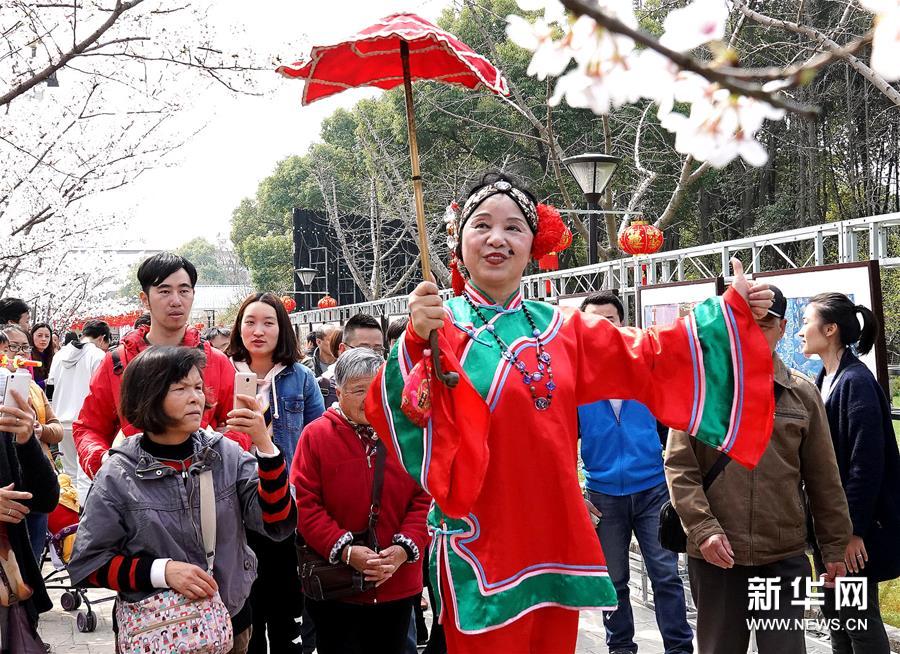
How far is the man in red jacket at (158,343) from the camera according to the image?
3.49 metres

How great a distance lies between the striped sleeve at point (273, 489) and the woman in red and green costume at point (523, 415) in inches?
15.7

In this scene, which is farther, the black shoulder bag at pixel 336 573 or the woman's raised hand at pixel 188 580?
the black shoulder bag at pixel 336 573

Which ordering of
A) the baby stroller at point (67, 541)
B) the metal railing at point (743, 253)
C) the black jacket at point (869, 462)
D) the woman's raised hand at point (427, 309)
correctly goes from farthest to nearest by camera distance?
the metal railing at point (743, 253) → the baby stroller at point (67, 541) → the black jacket at point (869, 462) → the woman's raised hand at point (427, 309)

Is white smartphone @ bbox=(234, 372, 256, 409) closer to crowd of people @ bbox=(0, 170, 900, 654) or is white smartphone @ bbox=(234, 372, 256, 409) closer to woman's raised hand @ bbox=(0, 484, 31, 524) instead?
crowd of people @ bbox=(0, 170, 900, 654)

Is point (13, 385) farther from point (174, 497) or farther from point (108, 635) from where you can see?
point (108, 635)

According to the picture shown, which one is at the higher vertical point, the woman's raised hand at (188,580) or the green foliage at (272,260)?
the green foliage at (272,260)

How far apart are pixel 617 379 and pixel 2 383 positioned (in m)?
2.16

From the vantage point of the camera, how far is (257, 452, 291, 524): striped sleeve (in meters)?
2.71

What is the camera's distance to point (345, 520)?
345 cm

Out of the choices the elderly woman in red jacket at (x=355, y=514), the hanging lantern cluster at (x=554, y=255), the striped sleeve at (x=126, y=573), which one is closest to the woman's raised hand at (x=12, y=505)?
the striped sleeve at (x=126, y=573)

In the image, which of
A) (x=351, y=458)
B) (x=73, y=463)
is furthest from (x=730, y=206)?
(x=351, y=458)

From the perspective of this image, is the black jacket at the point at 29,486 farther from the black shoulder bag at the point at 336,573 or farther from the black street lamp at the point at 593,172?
the black street lamp at the point at 593,172

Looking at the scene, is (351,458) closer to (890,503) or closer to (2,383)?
(2,383)

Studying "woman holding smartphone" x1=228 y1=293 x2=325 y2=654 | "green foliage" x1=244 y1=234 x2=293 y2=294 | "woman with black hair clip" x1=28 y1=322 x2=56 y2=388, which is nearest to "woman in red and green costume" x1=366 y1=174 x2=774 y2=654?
"woman holding smartphone" x1=228 y1=293 x2=325 y2=654
